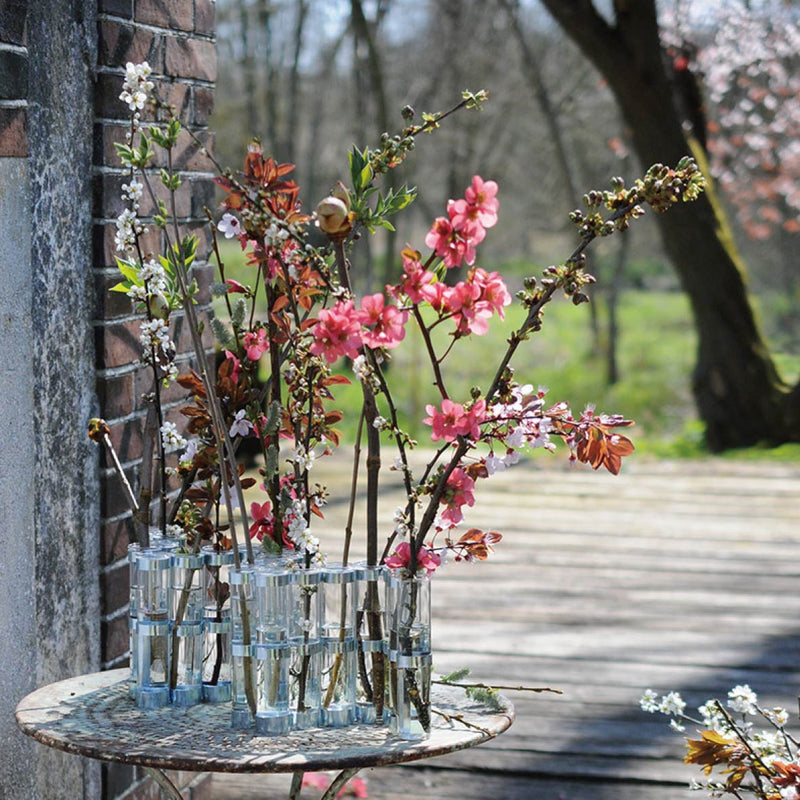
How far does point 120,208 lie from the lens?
195cm

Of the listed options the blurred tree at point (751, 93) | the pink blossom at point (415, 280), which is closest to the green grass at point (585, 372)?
the blurred tree at point (751, 93)

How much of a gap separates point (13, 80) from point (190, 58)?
0.52 metres

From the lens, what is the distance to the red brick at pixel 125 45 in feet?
6.17

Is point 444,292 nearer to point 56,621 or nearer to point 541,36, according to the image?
point 56,621

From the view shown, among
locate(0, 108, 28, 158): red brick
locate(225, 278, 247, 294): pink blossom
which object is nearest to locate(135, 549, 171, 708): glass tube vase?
locate(225, 278, 247, 294): pink blossom

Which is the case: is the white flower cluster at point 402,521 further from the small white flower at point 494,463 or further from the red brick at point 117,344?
the red brick at point 117,344

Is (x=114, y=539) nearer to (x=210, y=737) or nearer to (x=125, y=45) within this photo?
(x=210, y=737)

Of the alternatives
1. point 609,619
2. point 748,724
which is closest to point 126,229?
point 748,724

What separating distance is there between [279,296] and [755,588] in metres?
2.77

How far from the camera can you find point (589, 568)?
4180 millimetres

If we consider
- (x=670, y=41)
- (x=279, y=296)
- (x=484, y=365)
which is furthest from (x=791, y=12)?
(x=279, y=296)

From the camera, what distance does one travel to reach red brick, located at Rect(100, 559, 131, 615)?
1.96 m

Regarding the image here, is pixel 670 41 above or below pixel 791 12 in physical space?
below

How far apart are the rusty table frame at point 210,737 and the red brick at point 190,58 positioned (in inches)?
40.3
